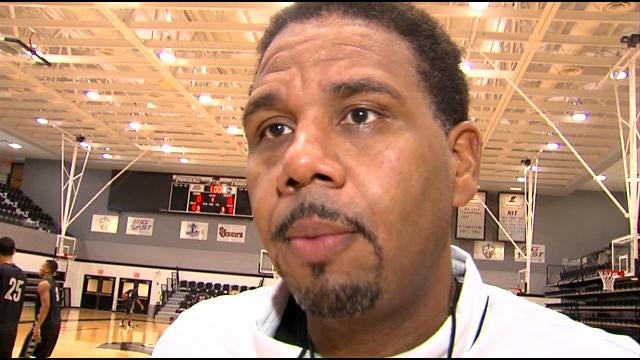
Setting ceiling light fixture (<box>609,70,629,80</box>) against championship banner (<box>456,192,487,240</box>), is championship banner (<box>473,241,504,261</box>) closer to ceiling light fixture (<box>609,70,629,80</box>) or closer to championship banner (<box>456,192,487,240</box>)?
championship banner (<box>456,192,487,240</box>)

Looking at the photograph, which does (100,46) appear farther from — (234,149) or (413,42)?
(413,42)

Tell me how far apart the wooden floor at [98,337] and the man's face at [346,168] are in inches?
253

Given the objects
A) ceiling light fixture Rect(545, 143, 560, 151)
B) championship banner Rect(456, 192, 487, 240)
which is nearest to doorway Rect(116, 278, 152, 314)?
championship banner Rect(456, 192, 487, 240)

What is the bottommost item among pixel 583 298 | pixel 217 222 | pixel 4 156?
pixel 583 298

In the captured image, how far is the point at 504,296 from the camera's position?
101cm

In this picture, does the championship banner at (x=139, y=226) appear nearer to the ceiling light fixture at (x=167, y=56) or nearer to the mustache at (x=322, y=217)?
the ceiling light fixture at (x=167, y=56)

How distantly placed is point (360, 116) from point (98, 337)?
1098 cm

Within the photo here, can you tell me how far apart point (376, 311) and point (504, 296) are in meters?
0.38

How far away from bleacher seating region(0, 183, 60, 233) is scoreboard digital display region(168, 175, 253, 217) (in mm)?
4060

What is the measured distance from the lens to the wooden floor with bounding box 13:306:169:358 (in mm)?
8216

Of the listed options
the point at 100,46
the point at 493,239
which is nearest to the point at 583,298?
the point at 493,239

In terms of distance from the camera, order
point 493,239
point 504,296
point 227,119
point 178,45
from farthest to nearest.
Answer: point 493,239
point 227,119
point 178,45
point 504,296

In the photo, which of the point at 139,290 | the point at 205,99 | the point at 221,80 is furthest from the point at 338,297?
the point at 139,290

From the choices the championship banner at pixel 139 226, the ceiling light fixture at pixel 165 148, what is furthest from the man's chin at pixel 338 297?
the championship banner at pixel 139 226
